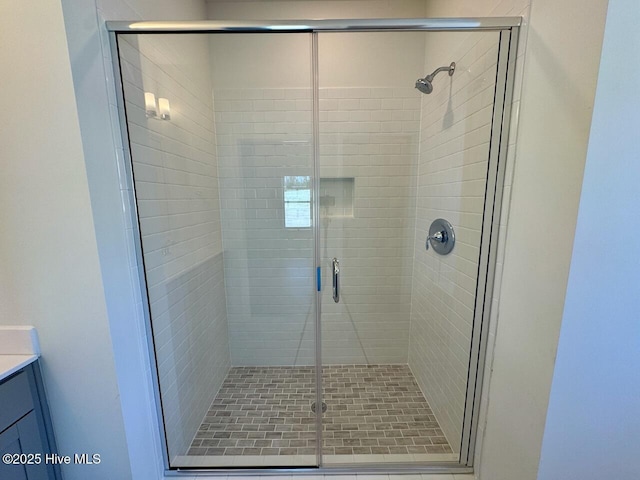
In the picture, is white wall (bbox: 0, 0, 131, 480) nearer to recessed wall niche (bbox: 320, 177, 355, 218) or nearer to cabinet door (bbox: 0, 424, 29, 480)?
cabinet door (bbox: 0, 424, 29, 480)

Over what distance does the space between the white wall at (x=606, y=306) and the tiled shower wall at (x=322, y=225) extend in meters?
1.18

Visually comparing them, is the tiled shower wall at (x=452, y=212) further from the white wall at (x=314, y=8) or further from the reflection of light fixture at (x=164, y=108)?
the reflection of light fixture at (x=164, y=108)

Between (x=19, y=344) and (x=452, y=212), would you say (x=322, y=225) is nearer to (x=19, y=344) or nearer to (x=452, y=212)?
(x=452, y=212)

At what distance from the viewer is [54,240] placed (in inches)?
34.5

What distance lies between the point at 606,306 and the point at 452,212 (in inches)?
30.5

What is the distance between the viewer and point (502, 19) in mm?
933

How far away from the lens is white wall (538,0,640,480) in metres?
0.68

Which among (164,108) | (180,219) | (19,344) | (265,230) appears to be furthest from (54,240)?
(265,230)

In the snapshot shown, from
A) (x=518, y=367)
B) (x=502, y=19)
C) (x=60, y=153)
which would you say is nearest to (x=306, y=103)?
(x=502, y=19)

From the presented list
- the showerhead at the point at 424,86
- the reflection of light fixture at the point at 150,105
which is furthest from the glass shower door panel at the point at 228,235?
the showerhead at the point at 424,86

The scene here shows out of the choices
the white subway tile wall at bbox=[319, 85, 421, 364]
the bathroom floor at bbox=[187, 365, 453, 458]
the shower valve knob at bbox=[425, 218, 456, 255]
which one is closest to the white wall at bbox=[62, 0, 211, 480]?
the bathroom floor at bbox=[187, 365, 453, 458]

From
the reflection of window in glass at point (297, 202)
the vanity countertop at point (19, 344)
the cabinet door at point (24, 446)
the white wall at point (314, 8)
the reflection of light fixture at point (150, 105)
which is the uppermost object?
the white wall at point (314, 8)

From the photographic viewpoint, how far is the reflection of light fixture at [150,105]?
117 cm

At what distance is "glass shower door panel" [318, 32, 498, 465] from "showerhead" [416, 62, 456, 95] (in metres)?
0.03
